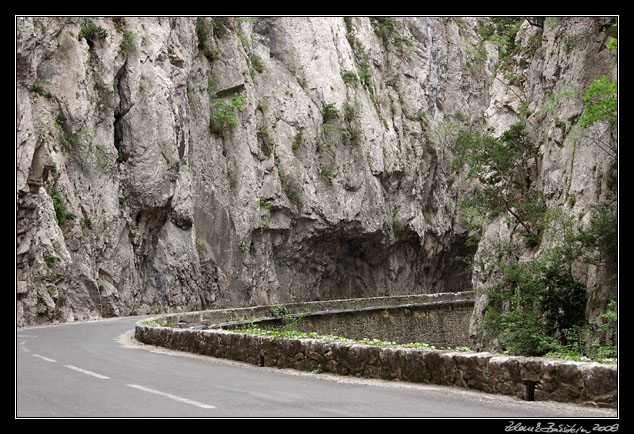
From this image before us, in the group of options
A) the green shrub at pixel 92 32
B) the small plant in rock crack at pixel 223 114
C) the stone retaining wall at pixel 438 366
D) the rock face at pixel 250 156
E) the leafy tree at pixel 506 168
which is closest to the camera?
the stone retaining wall at pixel 438 366

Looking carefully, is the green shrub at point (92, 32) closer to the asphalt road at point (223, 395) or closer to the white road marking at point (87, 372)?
the asphalt road at point (223, 395)

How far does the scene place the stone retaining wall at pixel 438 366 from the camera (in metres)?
7.59

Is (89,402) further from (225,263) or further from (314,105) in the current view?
(314,105)

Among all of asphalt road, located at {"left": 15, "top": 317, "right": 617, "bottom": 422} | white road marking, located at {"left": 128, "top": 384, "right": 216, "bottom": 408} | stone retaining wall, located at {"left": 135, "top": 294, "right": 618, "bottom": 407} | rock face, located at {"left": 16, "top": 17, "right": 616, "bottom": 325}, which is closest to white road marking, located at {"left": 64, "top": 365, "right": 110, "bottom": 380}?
asphalt road, located at {"left": 15, "top": 317, "right": 617, "bottom": 422}

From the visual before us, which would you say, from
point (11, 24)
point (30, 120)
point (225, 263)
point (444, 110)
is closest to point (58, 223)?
point (30, 120)

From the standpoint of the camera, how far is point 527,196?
1121 inches

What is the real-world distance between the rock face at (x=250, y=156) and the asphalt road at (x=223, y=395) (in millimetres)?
14624

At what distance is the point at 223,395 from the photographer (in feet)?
28.7

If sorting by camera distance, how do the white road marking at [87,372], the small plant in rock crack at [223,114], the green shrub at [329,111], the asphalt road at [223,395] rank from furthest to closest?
1. the green shrub at [329,111]
2. the small plant in rock crack at [223,114]
3. the white road marking at [87,372]
4. the asphalt road at [223,395]

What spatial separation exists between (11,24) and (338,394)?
30.1ft

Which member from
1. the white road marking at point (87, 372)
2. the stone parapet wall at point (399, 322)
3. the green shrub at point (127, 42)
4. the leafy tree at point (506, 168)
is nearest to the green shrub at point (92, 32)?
the green shrub at point (127, 42)

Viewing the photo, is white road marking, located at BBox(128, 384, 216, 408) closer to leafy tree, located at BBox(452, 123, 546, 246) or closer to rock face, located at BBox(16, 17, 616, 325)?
rock face, located at BBox(16, 17, 616, 325)

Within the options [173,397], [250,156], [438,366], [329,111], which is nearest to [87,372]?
[173,397]

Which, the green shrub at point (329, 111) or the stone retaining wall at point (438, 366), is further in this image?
the green shrub at point (329, 111)
